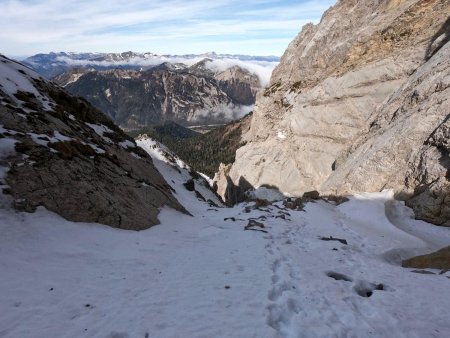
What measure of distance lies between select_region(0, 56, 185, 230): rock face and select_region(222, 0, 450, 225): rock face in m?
20.6

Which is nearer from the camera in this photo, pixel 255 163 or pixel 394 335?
pixel 394 335

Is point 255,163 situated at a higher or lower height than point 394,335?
lower

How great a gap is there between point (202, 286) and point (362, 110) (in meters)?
54.1

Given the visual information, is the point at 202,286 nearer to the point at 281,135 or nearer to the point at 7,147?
the point at 7,147

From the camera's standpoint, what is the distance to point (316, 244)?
60.3 feet

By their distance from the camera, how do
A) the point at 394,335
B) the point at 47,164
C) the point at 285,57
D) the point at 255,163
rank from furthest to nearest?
the point at 285,57 < the point at 255,163 < the point at 47,164 < the point at 394,335

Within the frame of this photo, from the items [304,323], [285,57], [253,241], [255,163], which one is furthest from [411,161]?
[285,57]

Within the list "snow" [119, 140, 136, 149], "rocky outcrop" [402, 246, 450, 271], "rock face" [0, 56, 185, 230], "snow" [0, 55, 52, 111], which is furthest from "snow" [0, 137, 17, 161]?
"snow" [119, 140, 136, 149]

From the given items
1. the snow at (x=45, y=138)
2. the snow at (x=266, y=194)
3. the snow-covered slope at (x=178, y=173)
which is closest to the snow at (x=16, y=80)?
the snow at (x=45, y=138)

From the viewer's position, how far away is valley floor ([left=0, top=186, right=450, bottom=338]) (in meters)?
8.66

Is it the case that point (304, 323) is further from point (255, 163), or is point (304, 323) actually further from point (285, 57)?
point (285, 57)

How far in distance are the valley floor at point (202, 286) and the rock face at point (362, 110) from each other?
12.8 m

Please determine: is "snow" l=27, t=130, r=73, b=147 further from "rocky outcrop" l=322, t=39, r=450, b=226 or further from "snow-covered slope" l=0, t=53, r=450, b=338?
"rocky outcrop" l=322, t=39, r=450, b=226

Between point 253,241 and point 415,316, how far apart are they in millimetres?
9585
